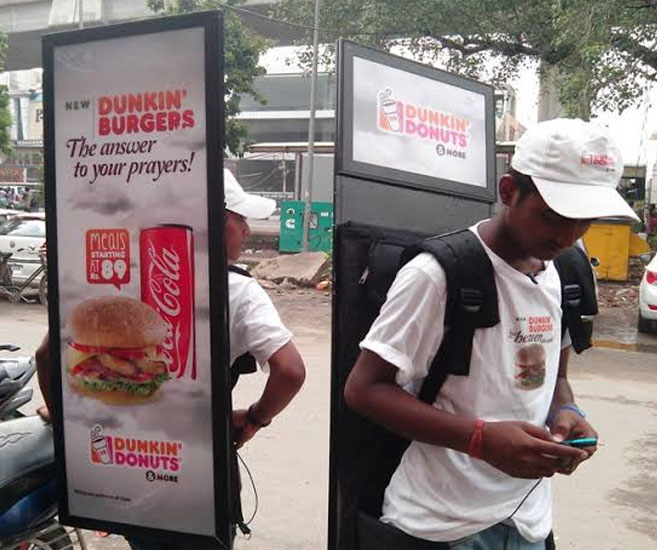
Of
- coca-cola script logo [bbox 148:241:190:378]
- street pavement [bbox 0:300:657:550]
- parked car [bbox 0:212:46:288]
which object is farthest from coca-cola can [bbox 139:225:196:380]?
parked car [bbox 0:212:46:288]

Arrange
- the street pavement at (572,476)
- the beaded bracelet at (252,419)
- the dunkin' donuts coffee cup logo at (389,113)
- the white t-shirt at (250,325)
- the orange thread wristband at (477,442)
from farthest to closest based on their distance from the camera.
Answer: the street pavement at (572,476), the beaded bracelet at (252,419), the white t-shirt at (250,325), the dunkin' donuts coffee cup logo at (389,113), the orange thread wristband at (477,442)

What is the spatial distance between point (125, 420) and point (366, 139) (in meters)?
0.91

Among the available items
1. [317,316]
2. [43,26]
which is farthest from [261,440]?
[43,26]

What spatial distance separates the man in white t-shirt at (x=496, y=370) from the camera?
4.64ft

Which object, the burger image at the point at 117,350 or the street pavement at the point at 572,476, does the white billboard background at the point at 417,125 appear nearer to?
the burger image at the point at 117,350

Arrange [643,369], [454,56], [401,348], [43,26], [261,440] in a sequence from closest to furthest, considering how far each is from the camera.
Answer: [401,348] → [261,440] → [643,369] → [454,56] → [43,26]

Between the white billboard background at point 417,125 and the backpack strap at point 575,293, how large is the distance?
463mm

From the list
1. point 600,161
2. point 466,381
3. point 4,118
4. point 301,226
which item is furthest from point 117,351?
point 301,226

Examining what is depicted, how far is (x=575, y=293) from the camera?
1.66 m

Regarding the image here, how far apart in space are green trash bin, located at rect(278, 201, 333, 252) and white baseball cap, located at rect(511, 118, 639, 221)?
1612cm

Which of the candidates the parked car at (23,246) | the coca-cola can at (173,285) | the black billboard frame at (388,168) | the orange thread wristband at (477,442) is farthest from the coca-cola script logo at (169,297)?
the parked car at (23,246)

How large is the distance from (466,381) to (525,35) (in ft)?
45.0

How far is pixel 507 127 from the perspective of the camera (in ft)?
132

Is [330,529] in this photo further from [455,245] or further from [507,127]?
[507,127]
